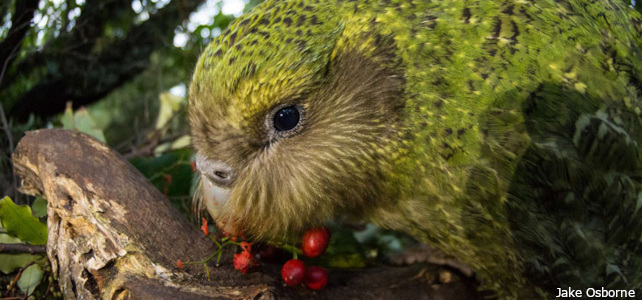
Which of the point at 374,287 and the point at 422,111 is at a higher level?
the point at 422,111

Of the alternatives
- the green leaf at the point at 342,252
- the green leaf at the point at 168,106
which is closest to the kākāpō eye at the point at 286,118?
the green leaf at the point at 342,252

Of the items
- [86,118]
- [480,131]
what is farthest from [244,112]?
[86,118]

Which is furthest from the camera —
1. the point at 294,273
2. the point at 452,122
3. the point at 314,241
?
the point at 314,241

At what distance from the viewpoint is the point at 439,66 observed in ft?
4.41

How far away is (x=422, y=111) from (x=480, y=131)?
0.49 ft

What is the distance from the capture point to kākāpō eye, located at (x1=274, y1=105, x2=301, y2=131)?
1347 millimetres

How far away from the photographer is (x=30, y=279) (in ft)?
4.89

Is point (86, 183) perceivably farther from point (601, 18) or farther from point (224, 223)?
point (601, 18)

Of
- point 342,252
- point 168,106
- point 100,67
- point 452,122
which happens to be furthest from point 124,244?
point 100,67

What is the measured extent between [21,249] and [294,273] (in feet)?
2.50

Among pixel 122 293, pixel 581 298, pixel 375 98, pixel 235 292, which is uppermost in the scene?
pixel 375 98

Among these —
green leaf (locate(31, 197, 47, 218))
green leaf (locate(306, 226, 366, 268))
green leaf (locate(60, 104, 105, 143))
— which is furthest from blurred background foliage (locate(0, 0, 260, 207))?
green leaf (locate(306, 226, 366, 268))

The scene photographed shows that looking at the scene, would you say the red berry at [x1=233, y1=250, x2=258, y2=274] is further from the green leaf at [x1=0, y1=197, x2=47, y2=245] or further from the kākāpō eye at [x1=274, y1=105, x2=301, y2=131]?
the green leaf at [x1=0, y1=197, x2=47, y2=245]

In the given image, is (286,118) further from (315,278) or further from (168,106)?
(168,106)
